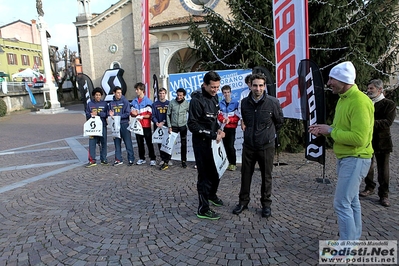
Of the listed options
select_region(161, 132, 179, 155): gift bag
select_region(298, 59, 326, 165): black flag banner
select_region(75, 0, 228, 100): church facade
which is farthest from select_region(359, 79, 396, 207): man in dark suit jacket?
select_region(75, 0, 228, 100): church facade

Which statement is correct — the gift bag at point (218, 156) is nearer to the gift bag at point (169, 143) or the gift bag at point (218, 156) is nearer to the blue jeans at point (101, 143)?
the gift bag at point (169, 143)

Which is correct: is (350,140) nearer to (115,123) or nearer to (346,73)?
(346,73)

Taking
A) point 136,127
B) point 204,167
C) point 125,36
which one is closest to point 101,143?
point 136,127

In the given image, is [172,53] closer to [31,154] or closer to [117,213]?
[31,154]

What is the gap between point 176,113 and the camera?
7141 mm

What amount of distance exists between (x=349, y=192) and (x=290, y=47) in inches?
150

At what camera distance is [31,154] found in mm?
9633

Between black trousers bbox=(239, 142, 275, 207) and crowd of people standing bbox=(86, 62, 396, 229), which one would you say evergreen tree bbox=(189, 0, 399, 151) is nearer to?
crowd of people standing bbox=(86, 62, 396, 229)

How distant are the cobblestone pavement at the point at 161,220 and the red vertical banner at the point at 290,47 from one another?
5.30 ft

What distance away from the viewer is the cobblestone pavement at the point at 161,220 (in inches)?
136

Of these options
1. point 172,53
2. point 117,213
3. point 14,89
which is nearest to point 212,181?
point 117,213

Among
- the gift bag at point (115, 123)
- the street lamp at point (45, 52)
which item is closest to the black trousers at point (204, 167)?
the gift bag at point (115, 123)

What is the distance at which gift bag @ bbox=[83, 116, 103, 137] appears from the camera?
7.55 m

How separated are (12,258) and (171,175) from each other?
3598mm
